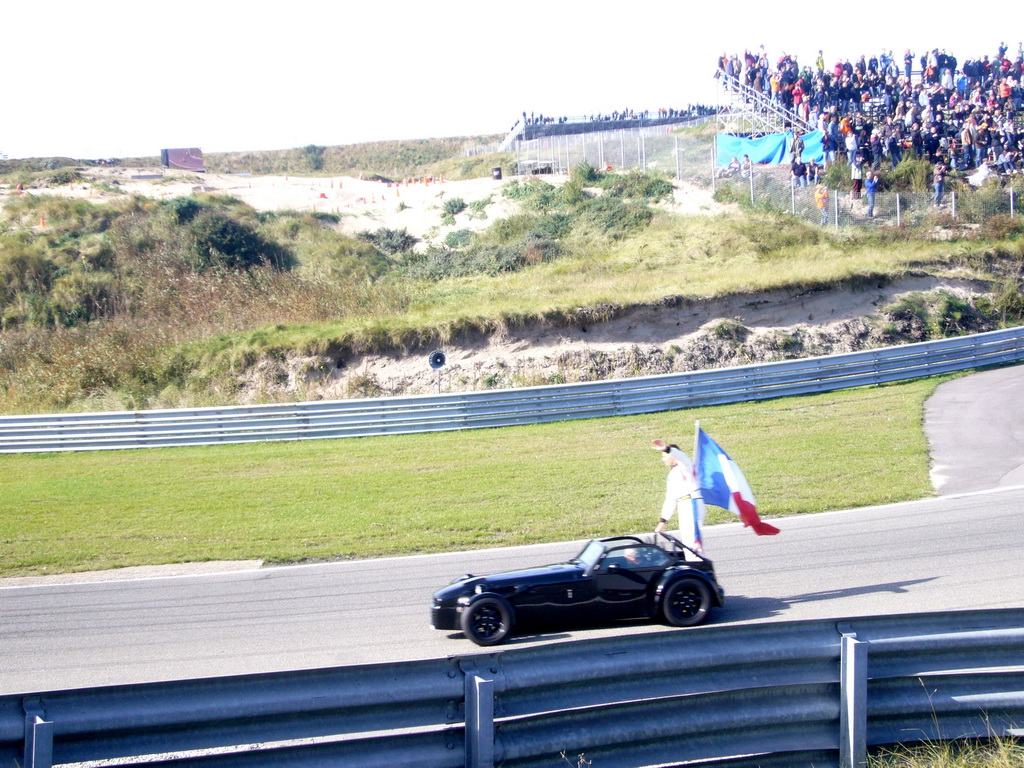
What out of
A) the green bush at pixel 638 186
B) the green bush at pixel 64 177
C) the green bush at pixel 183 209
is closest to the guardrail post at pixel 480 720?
the green bush at pixel 638 186

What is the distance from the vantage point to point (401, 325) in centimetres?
2438

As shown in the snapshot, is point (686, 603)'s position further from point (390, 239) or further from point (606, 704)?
point (390, 239)

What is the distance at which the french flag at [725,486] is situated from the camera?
8711mm

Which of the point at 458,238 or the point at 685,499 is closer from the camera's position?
the point at 685,499

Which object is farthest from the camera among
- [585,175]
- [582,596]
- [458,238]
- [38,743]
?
[585,175]

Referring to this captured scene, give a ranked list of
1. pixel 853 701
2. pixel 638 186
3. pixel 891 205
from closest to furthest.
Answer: pixel 853 701 < pixel 891 205 < pixel 638 186

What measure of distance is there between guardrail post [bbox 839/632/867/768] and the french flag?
413 cm

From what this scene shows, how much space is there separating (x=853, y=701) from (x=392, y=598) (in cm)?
589

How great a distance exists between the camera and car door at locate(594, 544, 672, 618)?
804cm

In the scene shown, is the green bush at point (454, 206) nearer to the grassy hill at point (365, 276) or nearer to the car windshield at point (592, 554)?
the grassy hill at point (365, 276)

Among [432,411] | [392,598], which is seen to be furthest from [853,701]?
[432,411]

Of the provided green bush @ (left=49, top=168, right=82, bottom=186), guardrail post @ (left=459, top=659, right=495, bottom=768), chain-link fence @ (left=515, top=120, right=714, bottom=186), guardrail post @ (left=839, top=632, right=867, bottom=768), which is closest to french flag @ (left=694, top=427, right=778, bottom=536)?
guardrail post @ (left=839, top=632, right=867, bottom=768)

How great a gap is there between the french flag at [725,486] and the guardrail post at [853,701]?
4126 millimetres

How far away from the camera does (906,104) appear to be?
34.2m
